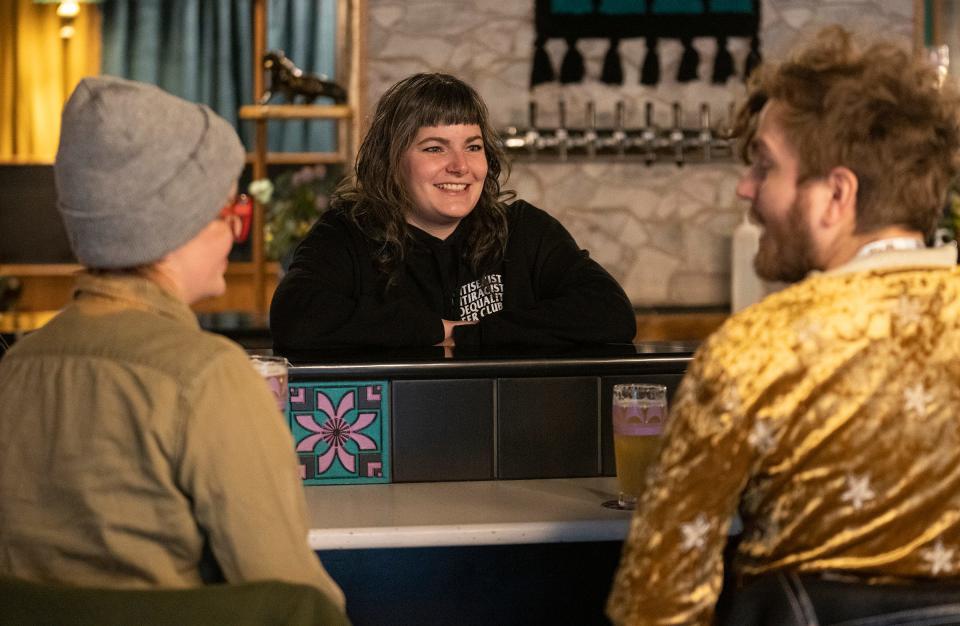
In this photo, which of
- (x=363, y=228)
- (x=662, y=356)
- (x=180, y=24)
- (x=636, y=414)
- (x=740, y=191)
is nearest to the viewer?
(x=740, y=191)

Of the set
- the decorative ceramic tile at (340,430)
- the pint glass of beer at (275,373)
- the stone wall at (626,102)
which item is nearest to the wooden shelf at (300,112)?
the stone wall at (626,102)

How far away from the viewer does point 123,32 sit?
24.2 feet

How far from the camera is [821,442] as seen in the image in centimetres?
131

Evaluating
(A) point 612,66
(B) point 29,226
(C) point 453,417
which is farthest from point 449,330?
(B) point 29,226

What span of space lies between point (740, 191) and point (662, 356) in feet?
2.31

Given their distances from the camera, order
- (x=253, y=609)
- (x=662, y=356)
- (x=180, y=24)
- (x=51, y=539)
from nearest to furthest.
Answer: (x=253, y=609) → (x=51, y=539) → (x=662, y=356) → (x=180, y=24)

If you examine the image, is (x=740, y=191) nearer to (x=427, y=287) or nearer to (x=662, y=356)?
(x=662, y=356)

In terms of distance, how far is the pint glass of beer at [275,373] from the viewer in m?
1.80

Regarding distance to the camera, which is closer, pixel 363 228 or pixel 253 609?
pixel 253 609

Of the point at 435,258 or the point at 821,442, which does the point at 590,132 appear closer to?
the point at 435,258

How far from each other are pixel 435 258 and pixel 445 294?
0.28 feet

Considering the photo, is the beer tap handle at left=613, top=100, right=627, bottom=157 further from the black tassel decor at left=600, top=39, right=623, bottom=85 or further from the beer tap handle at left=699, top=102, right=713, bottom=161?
the beer tap handle at left=699, top=102, right=713, bottom=161

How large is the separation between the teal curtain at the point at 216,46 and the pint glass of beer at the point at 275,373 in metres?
5.55

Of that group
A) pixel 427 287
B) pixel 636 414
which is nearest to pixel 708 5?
pixel 427 287
